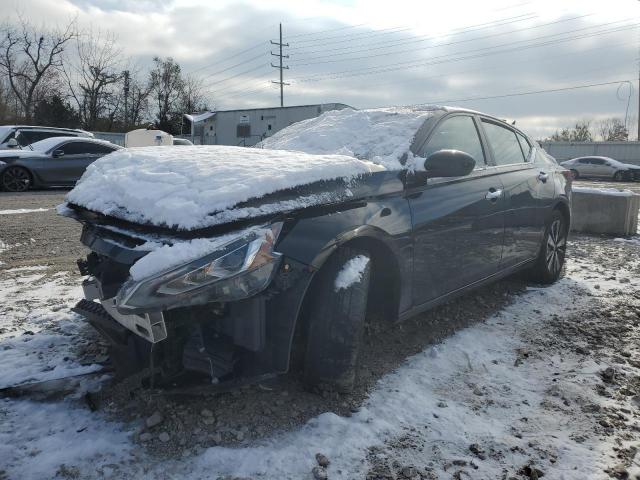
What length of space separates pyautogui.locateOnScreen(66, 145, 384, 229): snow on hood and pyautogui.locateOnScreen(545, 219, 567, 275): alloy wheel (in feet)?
8.84

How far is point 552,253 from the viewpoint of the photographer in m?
4.90

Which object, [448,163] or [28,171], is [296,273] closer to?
[448,163]

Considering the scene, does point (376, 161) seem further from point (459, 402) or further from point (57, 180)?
point (57, 180)

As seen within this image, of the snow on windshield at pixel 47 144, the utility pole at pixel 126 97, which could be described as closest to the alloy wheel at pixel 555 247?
the snow on windshield at pixel 47 144

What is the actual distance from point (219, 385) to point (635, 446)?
77.8 inches

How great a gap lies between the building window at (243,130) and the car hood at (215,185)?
30.7 metres

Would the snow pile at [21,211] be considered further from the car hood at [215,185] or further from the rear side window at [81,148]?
the car hood at [215,185]

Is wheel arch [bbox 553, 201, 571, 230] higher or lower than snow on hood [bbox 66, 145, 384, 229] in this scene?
lower

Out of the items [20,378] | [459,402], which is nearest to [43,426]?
[20,378]

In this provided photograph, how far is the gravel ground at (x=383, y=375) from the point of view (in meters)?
2.27

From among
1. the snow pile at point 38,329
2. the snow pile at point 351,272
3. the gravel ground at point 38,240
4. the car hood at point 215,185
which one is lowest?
the snow pile at point 38,329

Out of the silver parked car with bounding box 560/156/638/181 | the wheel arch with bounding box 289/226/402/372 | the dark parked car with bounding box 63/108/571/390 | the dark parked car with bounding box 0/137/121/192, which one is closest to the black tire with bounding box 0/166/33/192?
the dark parked car with bounding box 0/137/121/192

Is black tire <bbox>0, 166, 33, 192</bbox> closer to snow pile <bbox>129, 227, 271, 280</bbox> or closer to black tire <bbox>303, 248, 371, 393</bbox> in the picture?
snow pile <bbox>129, 227, 271, 280</bbox>

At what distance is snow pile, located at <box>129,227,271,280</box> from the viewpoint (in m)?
2.03
